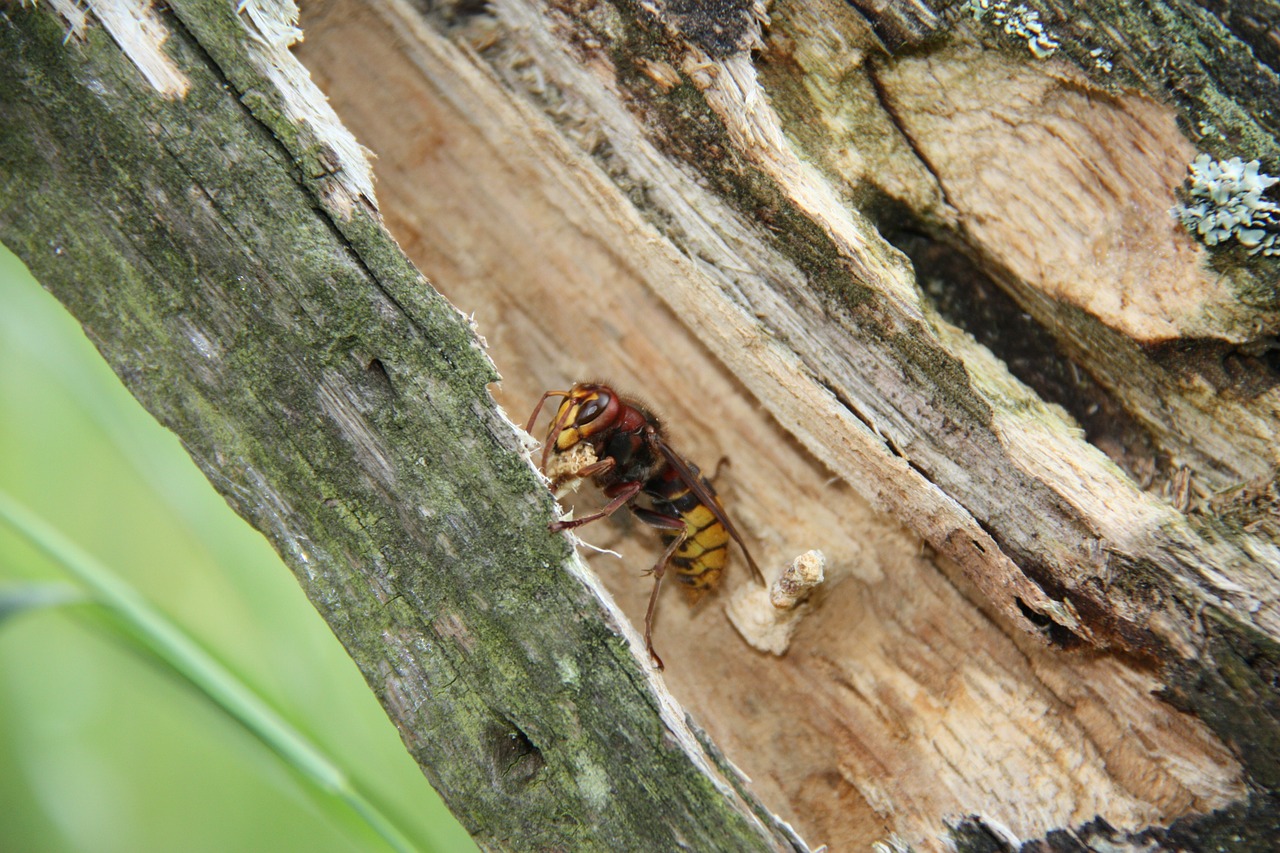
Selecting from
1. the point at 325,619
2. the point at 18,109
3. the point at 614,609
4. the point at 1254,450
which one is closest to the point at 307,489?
the point at 325,619

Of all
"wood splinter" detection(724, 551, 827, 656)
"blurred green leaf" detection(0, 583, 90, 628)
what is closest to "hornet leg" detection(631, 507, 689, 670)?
"wood splinter" detection(724, 551, 827, 656)

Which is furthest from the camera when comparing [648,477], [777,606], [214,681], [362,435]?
[648,477]

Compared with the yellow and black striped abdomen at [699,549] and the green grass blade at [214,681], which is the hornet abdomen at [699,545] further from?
the green grass blade at [214,681]

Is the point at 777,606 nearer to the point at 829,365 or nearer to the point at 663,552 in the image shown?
the point at 663,552

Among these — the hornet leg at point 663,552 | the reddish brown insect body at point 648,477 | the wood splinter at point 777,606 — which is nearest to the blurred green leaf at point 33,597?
the reddish brown insect body at point 648,477

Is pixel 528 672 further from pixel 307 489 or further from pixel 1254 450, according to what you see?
pixel 1254 450

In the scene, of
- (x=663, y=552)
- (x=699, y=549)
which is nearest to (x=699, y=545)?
(x=699, y=549)
